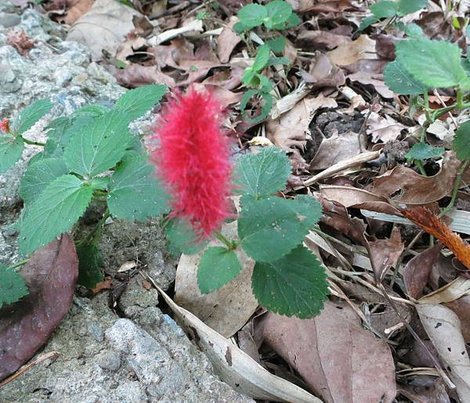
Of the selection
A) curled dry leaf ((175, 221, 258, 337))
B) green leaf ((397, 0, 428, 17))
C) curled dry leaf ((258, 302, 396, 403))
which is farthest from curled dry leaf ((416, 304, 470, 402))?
green leaf ((397, 0, 428, 17))

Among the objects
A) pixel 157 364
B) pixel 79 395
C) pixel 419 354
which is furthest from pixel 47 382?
pixel 419 354

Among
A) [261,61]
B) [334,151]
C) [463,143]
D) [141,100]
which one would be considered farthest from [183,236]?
[261,61]

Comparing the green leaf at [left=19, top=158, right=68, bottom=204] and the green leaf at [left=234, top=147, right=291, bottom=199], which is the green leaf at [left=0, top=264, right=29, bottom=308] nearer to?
the green leaf at [left=19, top=158, right=68, bottom=204]

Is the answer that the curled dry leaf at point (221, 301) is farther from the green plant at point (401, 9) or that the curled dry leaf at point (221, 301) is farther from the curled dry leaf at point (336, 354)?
the green plant at point (401, 9)

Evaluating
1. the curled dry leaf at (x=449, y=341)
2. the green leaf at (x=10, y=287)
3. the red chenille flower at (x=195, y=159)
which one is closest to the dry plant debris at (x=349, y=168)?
the curled dry leaf at (x=449, y=341)

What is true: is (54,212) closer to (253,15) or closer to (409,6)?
(253,15)
